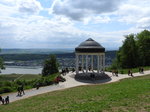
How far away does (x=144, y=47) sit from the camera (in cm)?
6525

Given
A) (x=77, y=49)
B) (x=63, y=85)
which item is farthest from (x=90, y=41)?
(x=63, y=85)

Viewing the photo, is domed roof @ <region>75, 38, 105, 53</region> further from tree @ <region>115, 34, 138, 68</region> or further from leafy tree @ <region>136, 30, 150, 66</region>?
leafy tree @ <region>136, 30, 150, 66</region>

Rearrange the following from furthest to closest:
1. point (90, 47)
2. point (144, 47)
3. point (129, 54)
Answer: point (144, 47)
point (129, 54)
point (90, 47)

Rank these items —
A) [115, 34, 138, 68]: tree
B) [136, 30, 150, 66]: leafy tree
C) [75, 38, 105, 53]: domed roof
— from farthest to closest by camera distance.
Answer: [136, 30, 150, 66]: leafy tree, [115, 34, 138, 68]: tree, [75, 38, 105, 53]: domed roof

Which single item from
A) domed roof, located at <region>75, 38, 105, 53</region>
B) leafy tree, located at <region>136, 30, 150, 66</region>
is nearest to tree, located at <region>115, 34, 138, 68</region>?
leafy tree, located at <region>136, 30, 150, 66</region>

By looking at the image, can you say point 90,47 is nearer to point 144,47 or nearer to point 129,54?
point 129,54

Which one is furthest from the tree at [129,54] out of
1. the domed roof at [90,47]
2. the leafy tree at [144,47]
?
the domed roof at [90,47]

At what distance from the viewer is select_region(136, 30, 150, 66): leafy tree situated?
63431mm

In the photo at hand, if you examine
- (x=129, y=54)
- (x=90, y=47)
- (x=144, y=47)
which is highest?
(x=144, y=47)

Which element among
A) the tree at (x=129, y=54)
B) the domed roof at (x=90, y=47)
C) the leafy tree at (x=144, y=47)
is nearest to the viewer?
the domed roof at (x=90, y=47)

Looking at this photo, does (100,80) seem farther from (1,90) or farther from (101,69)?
(1,90)

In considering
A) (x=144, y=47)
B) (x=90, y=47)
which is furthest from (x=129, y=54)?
(x=90, y=47)

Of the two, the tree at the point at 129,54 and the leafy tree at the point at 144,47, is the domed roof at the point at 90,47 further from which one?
the leafy tree at the point at 144,47

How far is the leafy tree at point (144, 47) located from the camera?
63431 millimetres
